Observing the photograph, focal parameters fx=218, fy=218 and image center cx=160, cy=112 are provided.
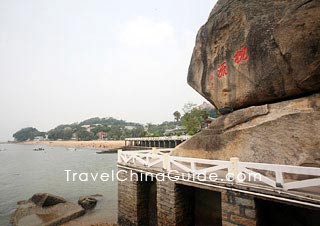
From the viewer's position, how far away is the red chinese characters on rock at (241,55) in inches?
374

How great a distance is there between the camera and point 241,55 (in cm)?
966

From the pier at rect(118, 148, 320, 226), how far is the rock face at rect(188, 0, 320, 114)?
3269 millimetres

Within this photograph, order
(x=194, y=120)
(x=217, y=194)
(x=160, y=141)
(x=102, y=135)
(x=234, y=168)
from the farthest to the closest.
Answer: (x=102, y=135)
(x=160, y=141)
(x=194, y=120)
(x=217, y=194)
(x=234, y=168)

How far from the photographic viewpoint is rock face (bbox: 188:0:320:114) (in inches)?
305

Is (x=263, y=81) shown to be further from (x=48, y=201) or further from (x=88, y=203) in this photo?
(x=48, y=201)

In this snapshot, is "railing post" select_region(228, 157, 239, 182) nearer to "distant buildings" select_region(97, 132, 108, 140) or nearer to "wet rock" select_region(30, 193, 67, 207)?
"wet rock" select_region(30, 193, 67, 207)

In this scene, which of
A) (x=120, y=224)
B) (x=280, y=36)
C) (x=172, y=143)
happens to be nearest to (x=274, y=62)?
(x=280, y=36)

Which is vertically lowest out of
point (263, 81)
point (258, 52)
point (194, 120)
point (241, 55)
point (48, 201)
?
point (48, 201)

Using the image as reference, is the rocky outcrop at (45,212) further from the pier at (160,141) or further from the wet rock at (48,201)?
the pier at (160,141)

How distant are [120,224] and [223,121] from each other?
797cm

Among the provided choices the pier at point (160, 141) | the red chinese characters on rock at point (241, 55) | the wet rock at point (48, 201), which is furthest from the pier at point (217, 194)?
the pier at point (160, 141)

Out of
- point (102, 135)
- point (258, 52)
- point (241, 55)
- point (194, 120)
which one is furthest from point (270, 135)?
point (102, 135)

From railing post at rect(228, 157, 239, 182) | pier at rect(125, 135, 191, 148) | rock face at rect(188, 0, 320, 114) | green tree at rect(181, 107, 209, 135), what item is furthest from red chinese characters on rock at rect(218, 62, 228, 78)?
green tree at rect(181, 107, 209, 135)

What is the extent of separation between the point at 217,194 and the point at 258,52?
632cm
